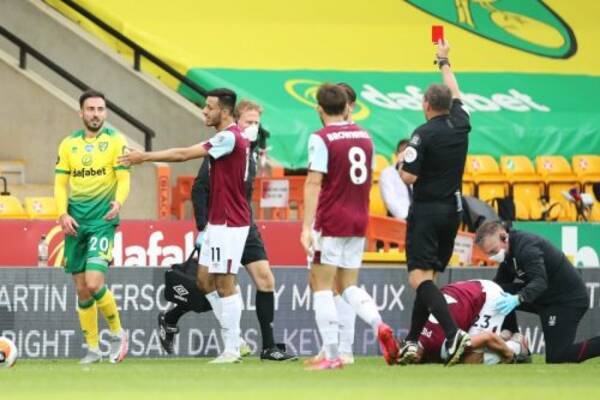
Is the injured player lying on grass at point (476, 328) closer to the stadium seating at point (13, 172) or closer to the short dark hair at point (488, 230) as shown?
the short dark hair at point (488, 230)

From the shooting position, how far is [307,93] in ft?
87.6

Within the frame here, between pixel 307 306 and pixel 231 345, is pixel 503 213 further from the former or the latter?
pixel 231 345

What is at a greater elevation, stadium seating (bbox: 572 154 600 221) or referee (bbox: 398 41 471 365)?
stadium seating (bbox: 572 154 600 221)

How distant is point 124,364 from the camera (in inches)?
599

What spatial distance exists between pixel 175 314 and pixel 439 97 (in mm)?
3332

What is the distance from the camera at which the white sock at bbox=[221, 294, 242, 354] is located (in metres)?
15.0

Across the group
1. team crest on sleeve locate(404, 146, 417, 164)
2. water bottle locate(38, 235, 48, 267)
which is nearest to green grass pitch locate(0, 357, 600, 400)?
team crest on sleeve locate(404, 146, 417, 164)

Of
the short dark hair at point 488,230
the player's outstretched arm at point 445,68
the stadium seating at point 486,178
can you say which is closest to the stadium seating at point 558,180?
the stadium seating at point 486,178

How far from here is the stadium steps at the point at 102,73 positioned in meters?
24.6

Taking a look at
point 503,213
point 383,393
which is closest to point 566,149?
point 503,213

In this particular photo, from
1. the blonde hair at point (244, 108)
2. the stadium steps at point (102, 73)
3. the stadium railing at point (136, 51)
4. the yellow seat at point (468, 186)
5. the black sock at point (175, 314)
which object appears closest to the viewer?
the blonde hair at point (244, 108)

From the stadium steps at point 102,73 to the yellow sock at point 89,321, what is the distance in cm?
897

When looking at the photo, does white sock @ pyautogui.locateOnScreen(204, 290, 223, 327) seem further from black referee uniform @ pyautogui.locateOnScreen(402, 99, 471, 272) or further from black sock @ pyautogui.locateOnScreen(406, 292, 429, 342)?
black referee uniform @ pyautogui.locateOnScreen(402, 99, 471, 272)

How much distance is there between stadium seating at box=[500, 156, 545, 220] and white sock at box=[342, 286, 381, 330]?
11.8 m
